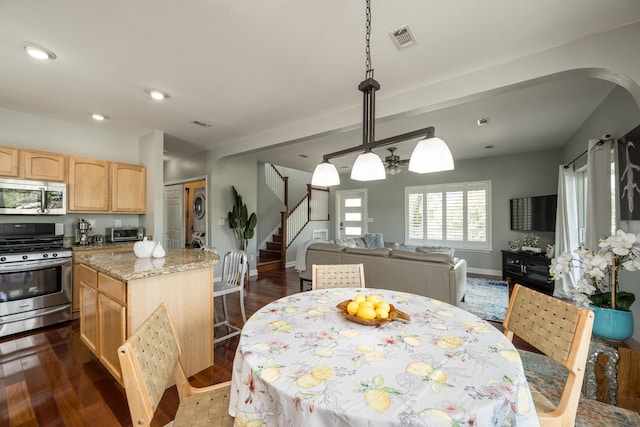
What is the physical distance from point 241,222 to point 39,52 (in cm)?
359

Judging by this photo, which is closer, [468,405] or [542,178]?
[468,405]

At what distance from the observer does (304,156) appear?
596cm

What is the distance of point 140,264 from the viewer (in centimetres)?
214

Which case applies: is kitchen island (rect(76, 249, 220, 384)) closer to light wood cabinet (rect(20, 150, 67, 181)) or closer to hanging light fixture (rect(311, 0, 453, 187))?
hanging light fixture (rect(311, 0, 453, 187))

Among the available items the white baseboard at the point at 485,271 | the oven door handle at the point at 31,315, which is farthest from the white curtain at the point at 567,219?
the oven door handle at the point at 31,315

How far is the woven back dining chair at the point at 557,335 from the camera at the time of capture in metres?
1.09

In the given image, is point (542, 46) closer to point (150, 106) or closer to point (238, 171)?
point (150, 106)

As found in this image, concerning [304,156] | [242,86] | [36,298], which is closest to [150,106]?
[242,86]

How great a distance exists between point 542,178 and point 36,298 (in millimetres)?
8328

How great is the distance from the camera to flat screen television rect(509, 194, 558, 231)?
496cm

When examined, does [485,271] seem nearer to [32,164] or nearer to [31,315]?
[31,315]

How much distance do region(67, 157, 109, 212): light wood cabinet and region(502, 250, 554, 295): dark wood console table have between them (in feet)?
22.6

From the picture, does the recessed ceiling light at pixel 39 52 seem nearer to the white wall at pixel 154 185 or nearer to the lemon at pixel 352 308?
the white wall at pixel 154 185

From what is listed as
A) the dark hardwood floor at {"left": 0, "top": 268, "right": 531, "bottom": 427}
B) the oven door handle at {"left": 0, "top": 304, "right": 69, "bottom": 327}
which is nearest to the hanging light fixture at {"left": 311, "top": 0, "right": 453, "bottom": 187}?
the dark hardwood floor at {"left": 0, "top": 268, "right": 531, "bottom": 427}
